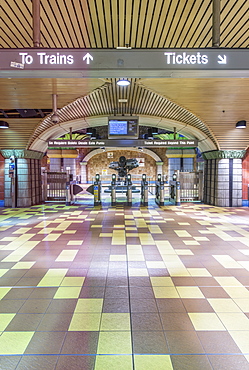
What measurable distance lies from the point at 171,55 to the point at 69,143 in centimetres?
773

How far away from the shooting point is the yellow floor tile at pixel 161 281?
3465mm

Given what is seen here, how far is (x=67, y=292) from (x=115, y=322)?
2.93 ft

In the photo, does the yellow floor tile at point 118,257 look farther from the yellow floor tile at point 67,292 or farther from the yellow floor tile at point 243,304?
the yellow floor tile at point 243,304

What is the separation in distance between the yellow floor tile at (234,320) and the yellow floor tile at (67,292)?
167 cm

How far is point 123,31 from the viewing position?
3984 mm

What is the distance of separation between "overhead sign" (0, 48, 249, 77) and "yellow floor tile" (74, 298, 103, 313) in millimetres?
2572

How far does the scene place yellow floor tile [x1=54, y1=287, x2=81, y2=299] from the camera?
10.3 feet

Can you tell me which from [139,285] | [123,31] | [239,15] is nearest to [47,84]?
[123,31]

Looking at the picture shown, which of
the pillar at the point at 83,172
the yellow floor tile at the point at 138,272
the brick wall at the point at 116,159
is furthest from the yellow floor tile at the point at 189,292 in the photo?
the brick wall at the point at 116,159

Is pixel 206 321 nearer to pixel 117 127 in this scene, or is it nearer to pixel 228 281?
pixel 228 281

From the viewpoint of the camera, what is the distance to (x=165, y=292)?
3238 millimetres

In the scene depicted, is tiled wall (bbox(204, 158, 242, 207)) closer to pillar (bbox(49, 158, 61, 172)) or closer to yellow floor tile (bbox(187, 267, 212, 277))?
yellow floor tile (bbox(187, 267, 212, 277))

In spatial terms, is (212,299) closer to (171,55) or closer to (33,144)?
(171,55)

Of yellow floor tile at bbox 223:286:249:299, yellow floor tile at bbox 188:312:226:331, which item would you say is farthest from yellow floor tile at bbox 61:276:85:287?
yellow floor tile at bbox 223:286:249:299
